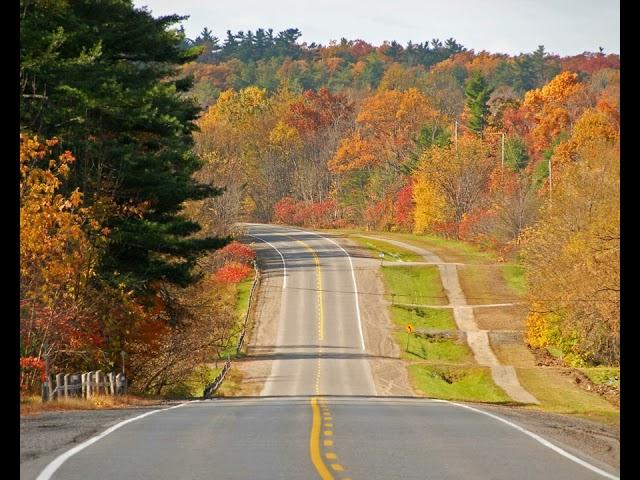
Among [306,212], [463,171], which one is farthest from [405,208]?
[306,212]

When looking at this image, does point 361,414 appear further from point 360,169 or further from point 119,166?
point 360,169

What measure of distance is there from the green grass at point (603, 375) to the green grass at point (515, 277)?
2604cm

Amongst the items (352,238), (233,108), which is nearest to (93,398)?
(352,238)

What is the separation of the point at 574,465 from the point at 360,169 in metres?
124

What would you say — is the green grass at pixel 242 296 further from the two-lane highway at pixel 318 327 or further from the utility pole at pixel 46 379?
the utility pole at pixel 46 379

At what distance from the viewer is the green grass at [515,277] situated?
284ft

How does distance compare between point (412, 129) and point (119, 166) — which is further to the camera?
point (412, 129)

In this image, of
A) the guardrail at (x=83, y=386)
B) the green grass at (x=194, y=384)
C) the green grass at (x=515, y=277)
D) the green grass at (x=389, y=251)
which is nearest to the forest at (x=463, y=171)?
the green grass at (x=515, y=277)

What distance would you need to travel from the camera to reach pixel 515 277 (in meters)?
90.9

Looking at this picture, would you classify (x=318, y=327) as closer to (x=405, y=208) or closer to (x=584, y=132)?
(x=584, y=132)

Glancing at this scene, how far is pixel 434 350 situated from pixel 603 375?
51.0 feet

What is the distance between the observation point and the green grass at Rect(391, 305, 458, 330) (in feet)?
252

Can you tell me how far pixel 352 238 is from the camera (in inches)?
4695
